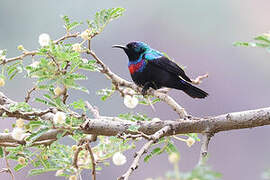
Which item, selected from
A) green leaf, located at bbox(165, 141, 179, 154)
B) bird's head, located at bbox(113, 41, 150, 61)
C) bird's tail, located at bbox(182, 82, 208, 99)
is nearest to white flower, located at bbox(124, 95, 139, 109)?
green leaf, located at bbox(165, 141, 179, 154)

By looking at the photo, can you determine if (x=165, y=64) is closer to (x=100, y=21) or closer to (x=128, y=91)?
(x=128, y=91)

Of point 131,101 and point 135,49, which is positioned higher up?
point 135,49

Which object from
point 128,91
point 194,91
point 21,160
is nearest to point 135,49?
point 194,91

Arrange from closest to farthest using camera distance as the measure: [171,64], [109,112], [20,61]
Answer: [20,61] → [171,64] → [109,112]

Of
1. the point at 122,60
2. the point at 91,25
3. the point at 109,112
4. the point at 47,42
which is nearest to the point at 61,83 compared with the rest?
the point at 47,42

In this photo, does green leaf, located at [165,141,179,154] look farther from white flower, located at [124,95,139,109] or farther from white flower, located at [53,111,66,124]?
white flower, located at [53,111,66,124]

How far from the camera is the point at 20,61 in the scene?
3.67 ft

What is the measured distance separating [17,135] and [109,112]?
1790 mm

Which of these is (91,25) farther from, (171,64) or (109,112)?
(109,112)

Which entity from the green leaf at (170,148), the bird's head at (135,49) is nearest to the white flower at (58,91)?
the green leaf at (170,148)

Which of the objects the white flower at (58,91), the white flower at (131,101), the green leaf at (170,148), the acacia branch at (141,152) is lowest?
the acacia branch at (141,152)

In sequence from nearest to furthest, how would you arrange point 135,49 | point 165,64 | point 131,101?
point 131,101 → point 165,64 → point 135,49

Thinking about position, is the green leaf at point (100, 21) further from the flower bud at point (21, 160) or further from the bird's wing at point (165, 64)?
the bird's wing at point (165, 64)

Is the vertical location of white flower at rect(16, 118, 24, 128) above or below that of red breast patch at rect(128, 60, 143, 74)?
below
